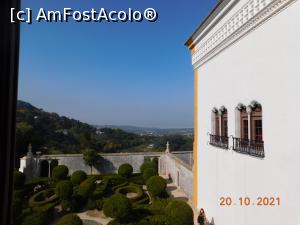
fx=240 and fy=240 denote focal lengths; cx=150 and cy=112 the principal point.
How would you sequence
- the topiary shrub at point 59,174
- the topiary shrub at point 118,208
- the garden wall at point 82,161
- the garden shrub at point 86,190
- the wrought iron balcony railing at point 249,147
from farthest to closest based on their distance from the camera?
the garden wall at point 82,161
the topiary shrub at point 59,174
the garden shrub at point 86,190
the topiary shrub at point 118,208
the wrought iron balcony railing at point 249,147

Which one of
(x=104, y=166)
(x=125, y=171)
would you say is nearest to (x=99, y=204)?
(x=125, y=171)

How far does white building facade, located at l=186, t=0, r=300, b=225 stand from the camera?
354 cm

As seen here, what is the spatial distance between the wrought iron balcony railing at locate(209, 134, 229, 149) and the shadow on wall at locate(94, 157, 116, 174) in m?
13.0

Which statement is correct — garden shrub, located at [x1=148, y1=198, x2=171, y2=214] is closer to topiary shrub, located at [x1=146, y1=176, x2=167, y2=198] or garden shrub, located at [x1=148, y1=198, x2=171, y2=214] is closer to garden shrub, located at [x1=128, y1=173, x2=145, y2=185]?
topiary shrub, located at [x1=146, y1=176, x2=167, y2=198]

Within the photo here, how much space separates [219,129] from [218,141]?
1.09 ft

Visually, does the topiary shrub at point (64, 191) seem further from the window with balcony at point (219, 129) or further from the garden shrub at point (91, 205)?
the window with balcony at point (219, 129)

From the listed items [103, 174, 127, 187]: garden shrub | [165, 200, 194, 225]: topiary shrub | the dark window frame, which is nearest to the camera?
the dark window frame

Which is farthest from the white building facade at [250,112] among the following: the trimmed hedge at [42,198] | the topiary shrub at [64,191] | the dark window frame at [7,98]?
the trimmed hedge at [42,198]

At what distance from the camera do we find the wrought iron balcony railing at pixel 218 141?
5.53 metres

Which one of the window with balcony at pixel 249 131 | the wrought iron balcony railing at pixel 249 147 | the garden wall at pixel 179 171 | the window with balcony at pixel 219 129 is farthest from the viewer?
the garden wall at pixel 179 171

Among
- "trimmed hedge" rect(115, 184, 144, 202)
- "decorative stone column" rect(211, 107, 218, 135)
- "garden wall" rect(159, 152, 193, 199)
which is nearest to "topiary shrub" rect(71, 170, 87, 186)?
"trimmed hedge" rect(115, 184, 144, 202)

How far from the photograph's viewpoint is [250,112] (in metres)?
4.60

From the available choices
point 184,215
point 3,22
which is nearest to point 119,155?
point 184,215

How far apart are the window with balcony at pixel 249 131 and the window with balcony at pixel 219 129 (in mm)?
510
